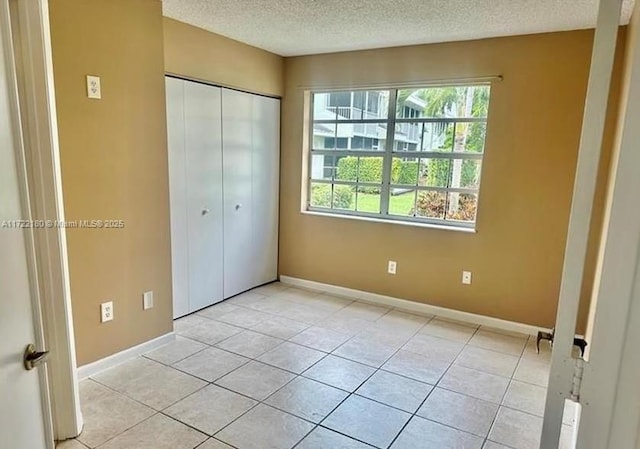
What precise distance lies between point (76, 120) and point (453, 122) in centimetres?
295

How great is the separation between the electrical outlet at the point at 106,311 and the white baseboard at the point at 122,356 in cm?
27

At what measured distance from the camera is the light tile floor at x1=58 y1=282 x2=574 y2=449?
84.2 inches

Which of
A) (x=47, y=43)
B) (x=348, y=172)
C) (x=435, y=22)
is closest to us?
(x=47, y=43)

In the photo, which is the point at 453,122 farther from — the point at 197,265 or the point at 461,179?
the point at 197,265

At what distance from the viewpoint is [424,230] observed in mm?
3861

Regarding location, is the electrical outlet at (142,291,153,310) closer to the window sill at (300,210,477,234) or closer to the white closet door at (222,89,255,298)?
the white closet door at (222,89,255,298)

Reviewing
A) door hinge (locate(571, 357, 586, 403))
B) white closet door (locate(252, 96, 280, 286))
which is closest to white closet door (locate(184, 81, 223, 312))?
white closet door (locate(252, 96, 280, 286))

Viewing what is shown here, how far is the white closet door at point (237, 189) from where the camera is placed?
3.85 meters

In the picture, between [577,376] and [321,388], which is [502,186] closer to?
[321,388]

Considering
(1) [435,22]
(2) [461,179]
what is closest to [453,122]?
(2) [461,179]

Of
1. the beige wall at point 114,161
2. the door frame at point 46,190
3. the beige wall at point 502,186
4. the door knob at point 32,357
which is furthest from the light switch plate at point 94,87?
the beige wall at point 502,186

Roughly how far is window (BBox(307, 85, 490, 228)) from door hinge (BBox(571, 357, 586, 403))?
2.96 meters

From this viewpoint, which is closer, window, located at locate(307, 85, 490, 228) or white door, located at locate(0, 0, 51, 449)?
white door, located at locate(0, 0, 51, 449)

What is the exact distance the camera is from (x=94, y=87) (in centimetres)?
247
